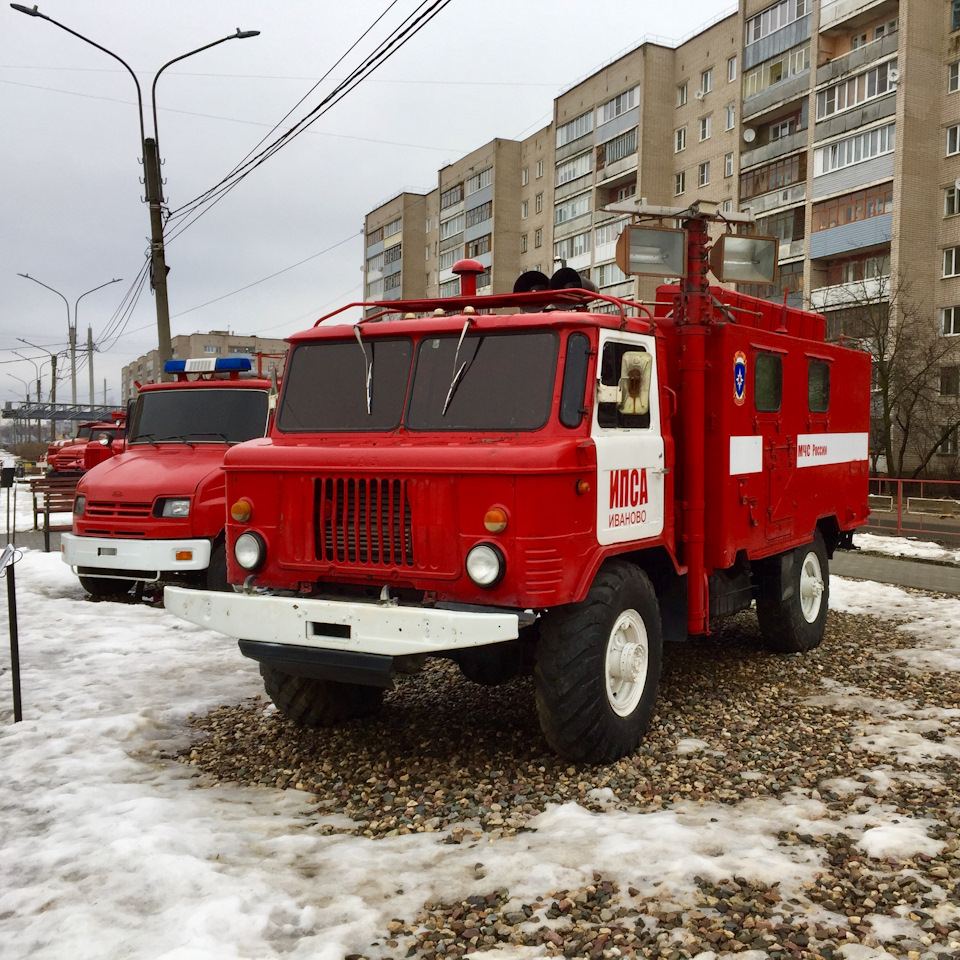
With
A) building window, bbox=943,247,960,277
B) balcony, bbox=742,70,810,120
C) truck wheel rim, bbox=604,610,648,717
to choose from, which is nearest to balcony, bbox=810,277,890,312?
building window, bbox=943,247,960,277

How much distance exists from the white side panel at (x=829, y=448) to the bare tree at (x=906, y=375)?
888 inches

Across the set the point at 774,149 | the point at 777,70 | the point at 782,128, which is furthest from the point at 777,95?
the point at 774,149

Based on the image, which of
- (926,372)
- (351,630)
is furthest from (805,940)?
(926,372)

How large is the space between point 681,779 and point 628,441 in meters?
1.91

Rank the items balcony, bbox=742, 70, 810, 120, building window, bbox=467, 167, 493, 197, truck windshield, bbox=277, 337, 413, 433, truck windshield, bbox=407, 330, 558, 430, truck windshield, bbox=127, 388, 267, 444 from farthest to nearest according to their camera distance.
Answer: building window, bbox=467, 167, 493, 197, balcony, bbox=742, 70, 810, 120, truck windshield, bbox=127, 388, 267, 444, truck windshield, bbox=277, 337, 413, 433, truck windshield, bbox=407, 330, 558, 430

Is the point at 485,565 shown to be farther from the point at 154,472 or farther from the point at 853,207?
the point at 853,207

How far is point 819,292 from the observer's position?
37.2m

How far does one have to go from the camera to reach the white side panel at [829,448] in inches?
Result: 324

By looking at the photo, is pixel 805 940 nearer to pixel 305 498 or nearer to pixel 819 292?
pixel 305 498

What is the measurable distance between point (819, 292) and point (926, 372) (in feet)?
22.6

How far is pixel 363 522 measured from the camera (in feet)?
17.7

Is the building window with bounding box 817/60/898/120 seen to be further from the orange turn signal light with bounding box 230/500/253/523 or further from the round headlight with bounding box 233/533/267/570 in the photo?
the round headlight with bounding box 233/533/267/570

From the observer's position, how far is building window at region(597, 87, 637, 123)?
1854 inches

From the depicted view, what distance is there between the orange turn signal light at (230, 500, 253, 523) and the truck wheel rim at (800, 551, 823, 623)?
509 cm
